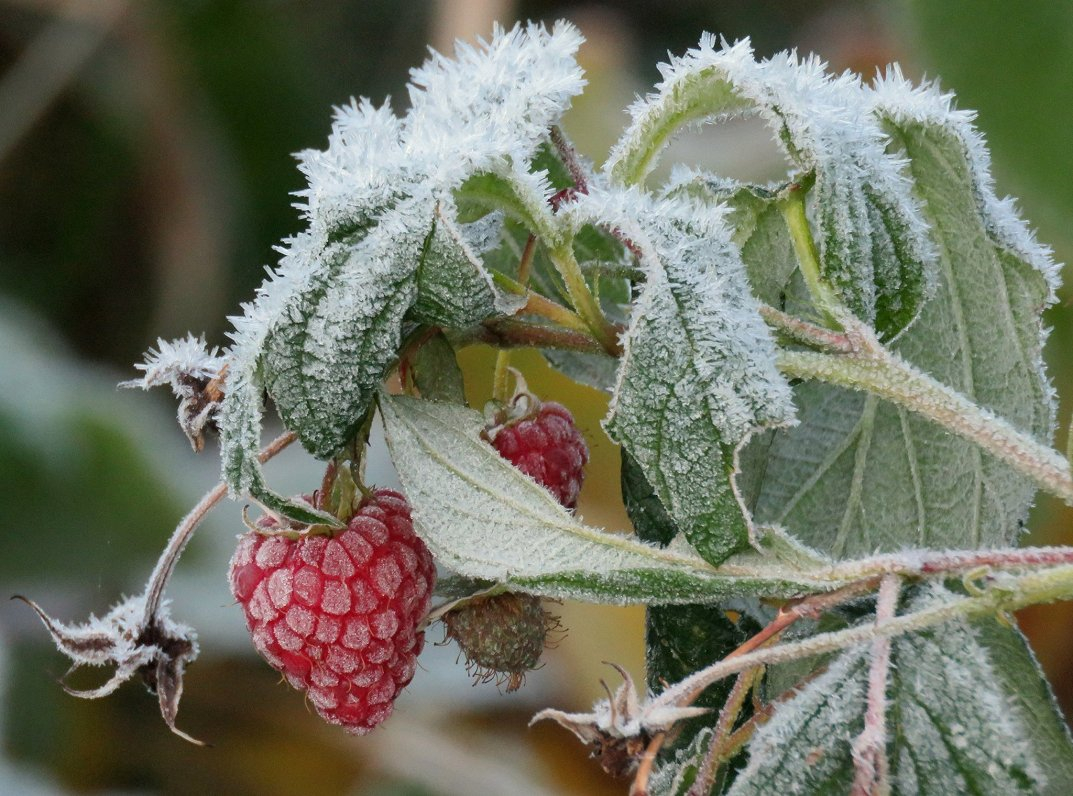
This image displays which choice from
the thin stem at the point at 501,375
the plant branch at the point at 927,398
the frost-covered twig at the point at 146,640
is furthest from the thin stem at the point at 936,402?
the frost-covered twig at the point at 146,640

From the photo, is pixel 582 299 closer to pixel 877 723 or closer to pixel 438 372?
pixel 438 372

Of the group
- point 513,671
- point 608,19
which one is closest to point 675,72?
point 513,671

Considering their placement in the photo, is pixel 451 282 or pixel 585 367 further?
pixel 585 367

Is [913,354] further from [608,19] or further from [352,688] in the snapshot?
[608,19]

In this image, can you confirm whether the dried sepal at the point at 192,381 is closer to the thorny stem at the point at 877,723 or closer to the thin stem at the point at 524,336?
the thin stem at the point at 524,336

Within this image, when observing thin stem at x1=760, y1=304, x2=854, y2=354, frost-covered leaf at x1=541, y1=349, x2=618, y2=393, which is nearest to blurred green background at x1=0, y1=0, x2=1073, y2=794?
frost-covered leaf at x1=541, y1=349, x2=618, y2=393

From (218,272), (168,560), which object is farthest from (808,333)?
(218,272)

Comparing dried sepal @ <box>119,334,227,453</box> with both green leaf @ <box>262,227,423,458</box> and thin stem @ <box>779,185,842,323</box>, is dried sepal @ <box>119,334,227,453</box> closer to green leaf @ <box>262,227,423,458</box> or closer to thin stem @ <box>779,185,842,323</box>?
green leaf @ <box>262,227,423,458</box>
